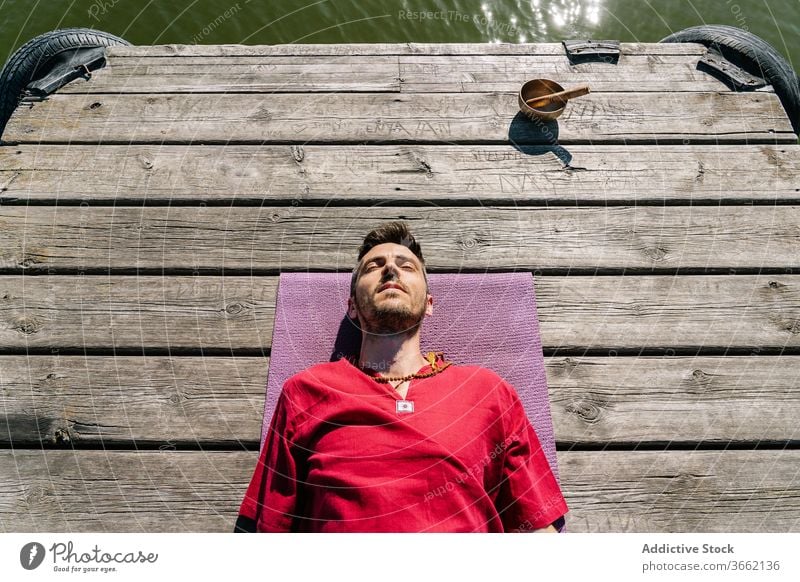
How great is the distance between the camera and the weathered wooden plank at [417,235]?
8.25ft

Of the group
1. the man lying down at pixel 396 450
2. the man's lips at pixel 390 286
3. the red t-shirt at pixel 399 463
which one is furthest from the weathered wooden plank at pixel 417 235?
the red t-shirt at pixel 399 463

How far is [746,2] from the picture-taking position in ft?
15.1

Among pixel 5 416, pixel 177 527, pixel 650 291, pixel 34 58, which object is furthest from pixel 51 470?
pixel 650 291

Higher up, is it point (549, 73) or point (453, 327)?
point (549, 73)

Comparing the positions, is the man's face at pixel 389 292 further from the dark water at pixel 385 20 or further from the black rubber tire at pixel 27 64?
the dark water at pixel 385 20

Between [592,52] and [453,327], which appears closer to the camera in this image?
[453,327]

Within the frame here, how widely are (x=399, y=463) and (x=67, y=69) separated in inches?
115

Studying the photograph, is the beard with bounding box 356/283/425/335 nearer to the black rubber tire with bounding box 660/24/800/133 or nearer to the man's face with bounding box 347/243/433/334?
the man's face with bounding box 347/243/433/334

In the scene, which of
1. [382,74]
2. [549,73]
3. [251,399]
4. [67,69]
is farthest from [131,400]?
[549,73]

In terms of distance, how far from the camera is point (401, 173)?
2.72 metres

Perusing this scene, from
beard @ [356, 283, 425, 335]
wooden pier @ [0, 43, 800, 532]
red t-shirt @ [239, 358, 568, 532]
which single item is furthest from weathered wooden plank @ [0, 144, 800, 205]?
red t-shirt @ [239, 358, 568, 532]

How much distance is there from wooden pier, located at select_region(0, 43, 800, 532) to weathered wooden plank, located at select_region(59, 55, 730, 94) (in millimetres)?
16

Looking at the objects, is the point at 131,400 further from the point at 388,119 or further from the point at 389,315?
the point at 388,119

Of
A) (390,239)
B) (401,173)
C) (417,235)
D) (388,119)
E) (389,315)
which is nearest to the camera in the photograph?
(389,315)
